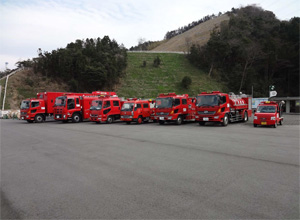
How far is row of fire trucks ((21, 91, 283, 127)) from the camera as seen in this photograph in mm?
18281

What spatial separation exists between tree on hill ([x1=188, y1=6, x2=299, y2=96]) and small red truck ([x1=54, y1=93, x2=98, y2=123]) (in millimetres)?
42797

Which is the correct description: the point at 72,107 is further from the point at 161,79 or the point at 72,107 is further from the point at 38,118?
the point at 161,79

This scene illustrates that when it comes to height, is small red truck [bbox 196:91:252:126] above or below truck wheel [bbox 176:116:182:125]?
above

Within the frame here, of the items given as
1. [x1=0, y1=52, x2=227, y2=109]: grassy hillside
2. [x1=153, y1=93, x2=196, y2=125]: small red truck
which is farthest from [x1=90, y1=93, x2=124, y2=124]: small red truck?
[x1=0, y1=52, x2=227, y2=109]: grassy hillside

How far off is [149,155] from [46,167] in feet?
10.8

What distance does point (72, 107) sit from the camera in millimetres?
23047

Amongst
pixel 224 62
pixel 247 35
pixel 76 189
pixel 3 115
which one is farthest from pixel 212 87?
pixel 76 189

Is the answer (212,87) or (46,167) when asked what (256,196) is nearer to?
(46,167)

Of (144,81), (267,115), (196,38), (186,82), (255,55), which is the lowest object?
(267,115)

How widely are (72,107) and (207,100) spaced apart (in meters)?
12.9

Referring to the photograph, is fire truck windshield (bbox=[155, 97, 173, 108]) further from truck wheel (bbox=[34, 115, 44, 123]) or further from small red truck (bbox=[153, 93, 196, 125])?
truck wheel (bbox=[34, 115, 44, 123])

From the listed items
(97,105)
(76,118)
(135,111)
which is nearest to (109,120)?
(97,105)

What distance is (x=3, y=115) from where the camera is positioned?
34.0m

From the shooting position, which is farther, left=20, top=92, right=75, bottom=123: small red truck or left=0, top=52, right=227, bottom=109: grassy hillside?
left=0, top=52, right=227, bottom=109: grassy hillside
